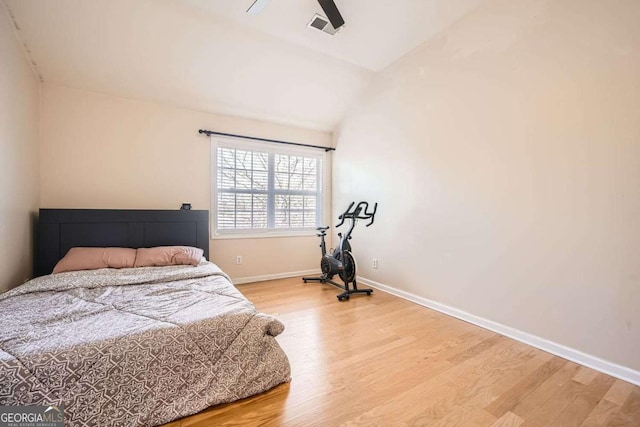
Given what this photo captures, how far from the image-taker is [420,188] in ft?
10.6

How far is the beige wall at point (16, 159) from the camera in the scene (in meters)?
2.15

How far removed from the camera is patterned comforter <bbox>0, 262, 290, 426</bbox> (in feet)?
4.02

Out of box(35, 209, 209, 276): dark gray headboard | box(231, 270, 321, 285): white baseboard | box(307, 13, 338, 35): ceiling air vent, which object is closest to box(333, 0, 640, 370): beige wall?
box(307, 13, 338, 35): ceiling air vent

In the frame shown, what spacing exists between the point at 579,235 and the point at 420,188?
4.90 ft

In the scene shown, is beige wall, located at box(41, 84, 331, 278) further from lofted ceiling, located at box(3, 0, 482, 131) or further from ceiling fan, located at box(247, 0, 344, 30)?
ceiling fan, located at box(247, 0, 344, 30)

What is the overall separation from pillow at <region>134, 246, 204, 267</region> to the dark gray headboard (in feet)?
0.97

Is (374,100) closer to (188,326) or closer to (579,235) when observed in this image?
(579,235)

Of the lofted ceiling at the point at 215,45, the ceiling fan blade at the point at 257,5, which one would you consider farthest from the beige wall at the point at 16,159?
the ceiling fan blade at the point at 257,5

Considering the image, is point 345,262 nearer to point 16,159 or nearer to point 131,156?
point 131,156

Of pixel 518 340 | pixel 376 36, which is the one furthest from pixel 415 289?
pixel 376 36

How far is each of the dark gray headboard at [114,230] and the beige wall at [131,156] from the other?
23cm

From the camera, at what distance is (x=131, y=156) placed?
10.9 ft

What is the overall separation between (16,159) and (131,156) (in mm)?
1045

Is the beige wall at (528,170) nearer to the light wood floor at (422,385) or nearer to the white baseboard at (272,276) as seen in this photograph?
the light wood floor at (422,385)
